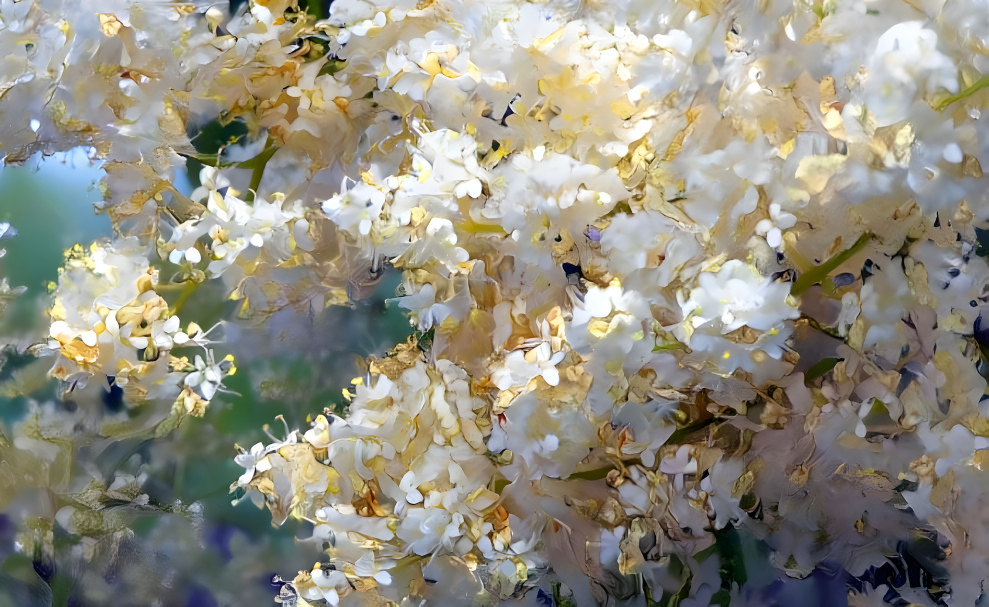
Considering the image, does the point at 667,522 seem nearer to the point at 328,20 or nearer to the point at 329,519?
the point at 329,519

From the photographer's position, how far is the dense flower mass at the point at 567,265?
0.45m

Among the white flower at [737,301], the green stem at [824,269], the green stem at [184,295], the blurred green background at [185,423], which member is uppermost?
the white flower at [737,301]

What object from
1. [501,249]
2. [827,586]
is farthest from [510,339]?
[827,586]

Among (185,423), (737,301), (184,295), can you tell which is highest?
(737,301)

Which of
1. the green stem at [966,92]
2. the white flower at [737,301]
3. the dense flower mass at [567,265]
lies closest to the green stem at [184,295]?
the dense flower mass at [567,265]

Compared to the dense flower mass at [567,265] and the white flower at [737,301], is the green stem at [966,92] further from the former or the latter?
the white flower at [737,301]

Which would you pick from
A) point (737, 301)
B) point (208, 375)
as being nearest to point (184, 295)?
point (208, 375)

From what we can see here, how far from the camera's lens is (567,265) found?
509 millimetres

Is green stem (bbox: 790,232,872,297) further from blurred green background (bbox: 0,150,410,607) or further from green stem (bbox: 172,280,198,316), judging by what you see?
green stem (bbox: 172,280,198,316)

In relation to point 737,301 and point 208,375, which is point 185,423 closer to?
point 208,375

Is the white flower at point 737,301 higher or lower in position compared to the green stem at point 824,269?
higher

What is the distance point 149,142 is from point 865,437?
0.54 metres

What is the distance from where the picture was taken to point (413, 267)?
Answer: 53cm

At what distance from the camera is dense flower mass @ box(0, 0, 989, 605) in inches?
17.6
